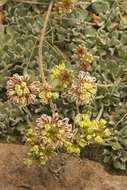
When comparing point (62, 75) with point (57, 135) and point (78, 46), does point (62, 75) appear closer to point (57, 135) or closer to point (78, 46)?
point (57, 135)

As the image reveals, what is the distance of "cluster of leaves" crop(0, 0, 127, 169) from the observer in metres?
2.85

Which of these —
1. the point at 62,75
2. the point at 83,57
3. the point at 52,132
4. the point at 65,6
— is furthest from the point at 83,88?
the point at 65,6

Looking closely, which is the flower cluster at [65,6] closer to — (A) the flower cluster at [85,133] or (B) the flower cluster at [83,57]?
(B) the flower cluster at [83,57]

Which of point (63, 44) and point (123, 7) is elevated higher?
point (123, 7)

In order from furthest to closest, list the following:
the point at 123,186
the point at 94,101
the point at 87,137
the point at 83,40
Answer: the point at 83,40 < the point at 94,101 < the point at 123,186 < the point at 87,137

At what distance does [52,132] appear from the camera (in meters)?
2.33

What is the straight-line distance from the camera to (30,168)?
267cm

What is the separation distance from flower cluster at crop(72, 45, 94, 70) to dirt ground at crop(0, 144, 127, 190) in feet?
1.53

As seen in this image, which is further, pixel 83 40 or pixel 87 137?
pixel 83 40

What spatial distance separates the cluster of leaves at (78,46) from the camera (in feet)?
9.36

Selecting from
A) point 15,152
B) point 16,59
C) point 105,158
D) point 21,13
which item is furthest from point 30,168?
point 21,13

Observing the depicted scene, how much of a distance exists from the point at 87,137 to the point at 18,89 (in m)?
0.37

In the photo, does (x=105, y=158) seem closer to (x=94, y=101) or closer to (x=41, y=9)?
(x=94, y=101)

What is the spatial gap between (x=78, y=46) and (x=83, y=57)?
1.04 ft
